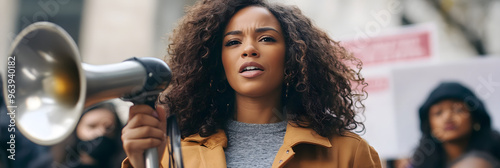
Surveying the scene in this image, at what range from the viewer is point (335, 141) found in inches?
86.6

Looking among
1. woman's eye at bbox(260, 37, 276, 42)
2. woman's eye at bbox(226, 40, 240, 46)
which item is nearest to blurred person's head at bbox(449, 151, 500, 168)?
woman's eye at bbox(260, 37, 276, 42)

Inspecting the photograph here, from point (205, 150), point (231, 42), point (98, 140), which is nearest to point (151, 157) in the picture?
point (205, 150)

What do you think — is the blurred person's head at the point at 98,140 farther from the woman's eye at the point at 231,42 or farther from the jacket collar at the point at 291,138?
the woman's eye at the point at 231,42

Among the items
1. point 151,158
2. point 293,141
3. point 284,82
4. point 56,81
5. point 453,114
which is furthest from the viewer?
point 453,114

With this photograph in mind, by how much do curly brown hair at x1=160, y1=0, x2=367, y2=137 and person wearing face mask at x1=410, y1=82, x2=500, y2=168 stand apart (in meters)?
1.85

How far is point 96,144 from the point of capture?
4277mm

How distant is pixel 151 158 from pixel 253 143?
593mm

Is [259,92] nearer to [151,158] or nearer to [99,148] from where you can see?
[151,158]

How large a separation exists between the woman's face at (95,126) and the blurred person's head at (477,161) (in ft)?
9.08

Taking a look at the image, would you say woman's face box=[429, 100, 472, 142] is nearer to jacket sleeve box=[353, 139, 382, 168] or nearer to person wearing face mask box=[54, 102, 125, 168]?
jacket sleeve box=[353, 139, 382, 168]

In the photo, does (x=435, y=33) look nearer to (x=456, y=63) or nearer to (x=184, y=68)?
(x=456, y=63)

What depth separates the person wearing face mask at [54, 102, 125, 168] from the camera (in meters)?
4.24

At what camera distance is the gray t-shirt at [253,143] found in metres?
2.17

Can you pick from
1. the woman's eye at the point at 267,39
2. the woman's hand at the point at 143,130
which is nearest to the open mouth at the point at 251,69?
the woman's eye at the point at 267,39
